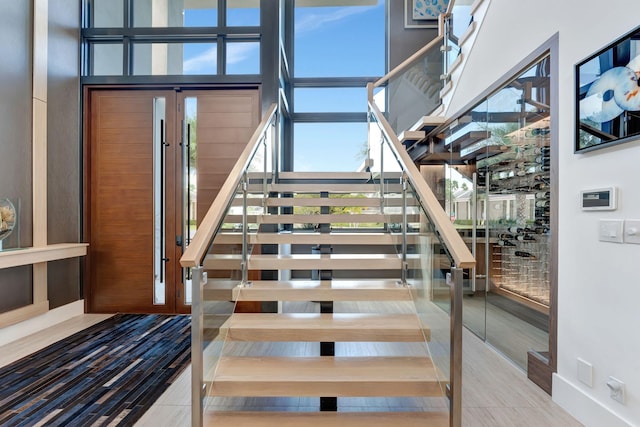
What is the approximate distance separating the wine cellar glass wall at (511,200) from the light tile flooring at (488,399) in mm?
246

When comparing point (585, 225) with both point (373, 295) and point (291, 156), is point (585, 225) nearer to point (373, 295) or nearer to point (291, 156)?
point (373, 295)

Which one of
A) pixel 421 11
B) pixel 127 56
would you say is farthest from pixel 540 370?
pixel 421 11

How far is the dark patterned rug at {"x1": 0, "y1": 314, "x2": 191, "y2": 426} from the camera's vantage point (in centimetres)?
235

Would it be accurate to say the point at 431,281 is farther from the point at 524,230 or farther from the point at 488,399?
the point at 524,230

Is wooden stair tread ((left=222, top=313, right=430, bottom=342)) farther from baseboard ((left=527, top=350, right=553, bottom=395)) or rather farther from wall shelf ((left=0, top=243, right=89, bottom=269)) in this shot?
wall shelf ((left=0, top=243, right=89, bottom=269))

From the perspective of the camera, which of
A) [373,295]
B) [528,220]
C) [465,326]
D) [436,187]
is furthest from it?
[436,187]

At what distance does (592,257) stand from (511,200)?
109cm

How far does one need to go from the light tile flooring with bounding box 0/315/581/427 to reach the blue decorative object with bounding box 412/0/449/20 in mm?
6413

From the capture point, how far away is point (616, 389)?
2.02 m

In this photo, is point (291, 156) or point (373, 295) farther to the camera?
point (291, 156)

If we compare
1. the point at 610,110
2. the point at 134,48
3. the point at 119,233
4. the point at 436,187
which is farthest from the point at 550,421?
the point at 134,48

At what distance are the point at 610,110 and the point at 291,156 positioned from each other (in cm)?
567

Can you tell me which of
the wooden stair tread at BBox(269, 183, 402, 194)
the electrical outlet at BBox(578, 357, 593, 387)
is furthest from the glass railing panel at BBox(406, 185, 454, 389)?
the wooden stair tread at BBox(269, 183, 402, 194)

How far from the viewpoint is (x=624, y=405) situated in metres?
1.99
